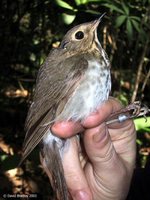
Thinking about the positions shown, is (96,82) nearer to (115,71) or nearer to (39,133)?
(39,133)

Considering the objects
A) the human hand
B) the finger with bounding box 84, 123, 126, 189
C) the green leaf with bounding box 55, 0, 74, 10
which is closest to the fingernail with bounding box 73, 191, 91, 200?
the human hand

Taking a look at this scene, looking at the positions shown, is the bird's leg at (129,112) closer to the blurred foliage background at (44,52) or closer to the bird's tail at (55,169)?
the bird's tail at (55,169)

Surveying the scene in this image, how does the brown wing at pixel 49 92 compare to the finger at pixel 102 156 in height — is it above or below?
above

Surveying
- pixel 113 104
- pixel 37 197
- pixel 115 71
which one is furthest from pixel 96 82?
pixel 115 71

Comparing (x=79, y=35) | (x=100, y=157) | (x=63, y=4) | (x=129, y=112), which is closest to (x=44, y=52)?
(x=63, y=4)

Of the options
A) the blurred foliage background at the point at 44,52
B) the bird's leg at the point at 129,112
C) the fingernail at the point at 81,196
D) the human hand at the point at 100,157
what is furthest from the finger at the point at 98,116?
the blurred foliage background at the point at 44,52

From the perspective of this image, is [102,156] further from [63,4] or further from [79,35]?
[63,4]
